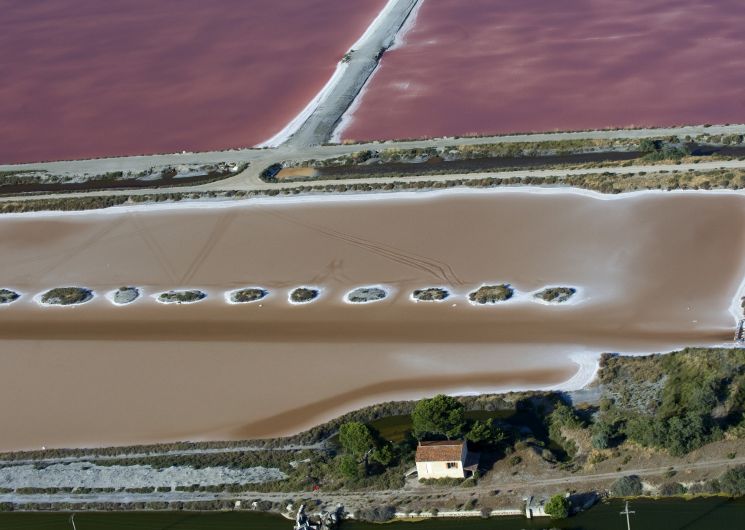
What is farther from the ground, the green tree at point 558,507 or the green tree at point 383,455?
the green tree at point 383,455

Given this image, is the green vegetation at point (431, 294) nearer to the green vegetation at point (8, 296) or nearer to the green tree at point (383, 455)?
the green tree at point (383, 455)

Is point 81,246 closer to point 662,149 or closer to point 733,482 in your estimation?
point 662,149

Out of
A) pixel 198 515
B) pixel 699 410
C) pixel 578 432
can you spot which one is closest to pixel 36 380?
pixel 198 515

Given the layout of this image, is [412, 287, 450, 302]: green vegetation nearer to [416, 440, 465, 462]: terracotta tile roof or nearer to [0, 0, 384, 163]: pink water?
[416, 440, 465, 462]: terracotta tile roof

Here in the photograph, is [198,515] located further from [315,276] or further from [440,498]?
[315,276]

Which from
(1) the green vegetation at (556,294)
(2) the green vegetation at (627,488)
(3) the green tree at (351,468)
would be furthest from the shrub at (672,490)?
(1) the green vegetation at (556,294)

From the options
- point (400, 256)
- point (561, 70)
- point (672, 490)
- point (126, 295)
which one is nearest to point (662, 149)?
point (561, 70)

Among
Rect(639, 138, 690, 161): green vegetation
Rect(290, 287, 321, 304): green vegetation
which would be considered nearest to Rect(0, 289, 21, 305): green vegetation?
Rect(290, 287, 321, 304): green vegetation
